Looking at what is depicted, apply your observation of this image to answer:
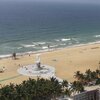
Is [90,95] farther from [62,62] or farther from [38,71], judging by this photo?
[62,62]

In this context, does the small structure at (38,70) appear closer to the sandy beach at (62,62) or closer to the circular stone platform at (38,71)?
the circular stone platform at (38,71)

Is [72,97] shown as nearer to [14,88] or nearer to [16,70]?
[14,88]

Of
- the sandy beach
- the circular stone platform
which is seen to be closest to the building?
the sandy beach

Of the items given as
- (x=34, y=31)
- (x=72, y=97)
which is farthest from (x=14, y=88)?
(x=34, y=31)

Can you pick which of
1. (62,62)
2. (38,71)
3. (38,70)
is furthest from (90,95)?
(62,62)

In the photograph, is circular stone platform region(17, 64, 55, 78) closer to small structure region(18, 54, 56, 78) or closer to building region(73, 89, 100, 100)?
small structure region(18, 54, 56, 78)
